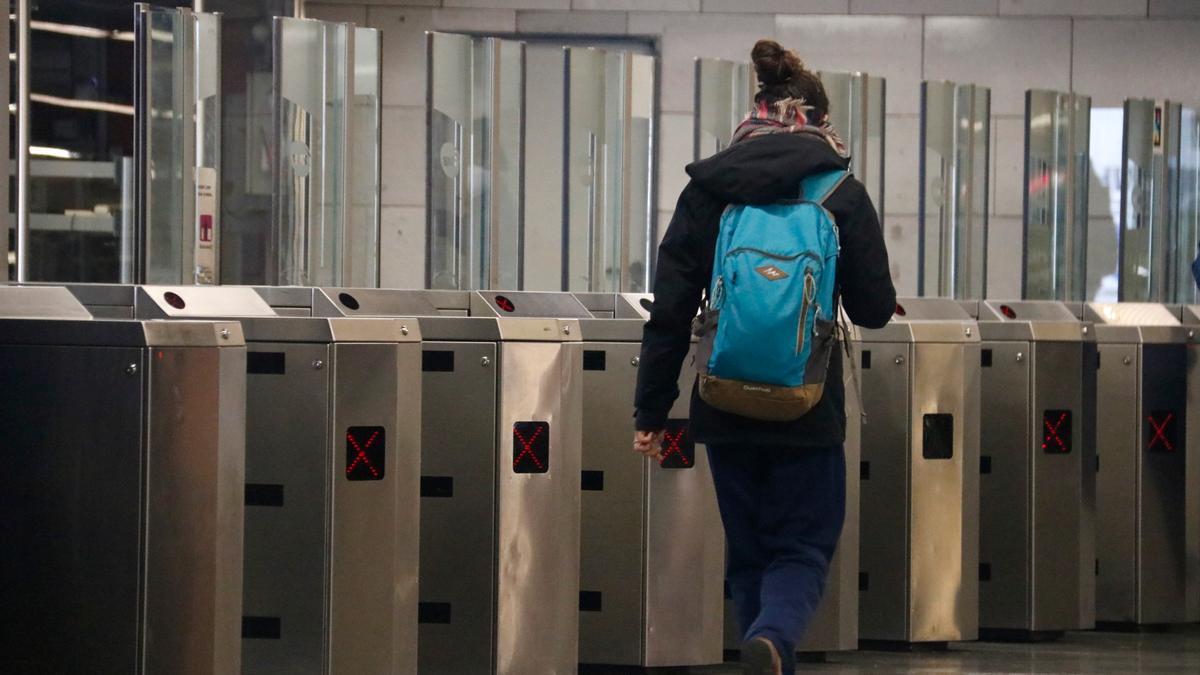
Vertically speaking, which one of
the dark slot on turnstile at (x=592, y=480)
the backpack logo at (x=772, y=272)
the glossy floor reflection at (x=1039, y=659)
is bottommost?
the glossy floor reflection at (x=1039, y=659)

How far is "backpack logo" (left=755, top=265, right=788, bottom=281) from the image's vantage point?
3.65m

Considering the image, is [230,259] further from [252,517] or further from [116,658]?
[116,658]

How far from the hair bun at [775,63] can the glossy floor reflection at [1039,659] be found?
250cm

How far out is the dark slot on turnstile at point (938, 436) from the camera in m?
6.43

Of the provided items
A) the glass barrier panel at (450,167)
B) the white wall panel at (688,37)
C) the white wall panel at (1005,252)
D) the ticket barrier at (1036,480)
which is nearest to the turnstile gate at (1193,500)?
the ticket barrier at (1036,480)

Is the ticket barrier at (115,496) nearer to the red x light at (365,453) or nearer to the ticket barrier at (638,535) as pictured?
the red x light at (365,453)

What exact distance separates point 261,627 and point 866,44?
572 centimetres

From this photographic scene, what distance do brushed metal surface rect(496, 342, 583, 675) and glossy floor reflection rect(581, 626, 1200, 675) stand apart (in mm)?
634

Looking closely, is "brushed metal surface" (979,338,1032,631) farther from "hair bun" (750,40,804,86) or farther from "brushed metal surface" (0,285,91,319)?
"brushed metal surface" (0,285,91,319)

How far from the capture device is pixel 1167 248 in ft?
27.6

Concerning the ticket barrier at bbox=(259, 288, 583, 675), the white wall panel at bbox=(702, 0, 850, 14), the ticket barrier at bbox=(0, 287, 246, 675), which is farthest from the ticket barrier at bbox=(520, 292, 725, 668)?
the white wall panel at bbox=(702, 0, 850, 14)

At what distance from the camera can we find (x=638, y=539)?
5.75 meters

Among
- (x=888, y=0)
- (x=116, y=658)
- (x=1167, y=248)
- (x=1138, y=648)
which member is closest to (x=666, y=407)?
(x=116, y=658)

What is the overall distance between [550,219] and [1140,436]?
2592 millimetres
